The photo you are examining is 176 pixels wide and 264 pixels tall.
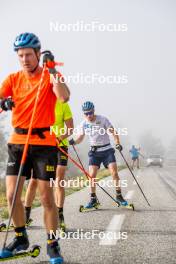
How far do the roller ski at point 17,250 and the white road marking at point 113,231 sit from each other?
1151mm

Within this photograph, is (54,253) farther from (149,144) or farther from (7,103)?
(149,144)

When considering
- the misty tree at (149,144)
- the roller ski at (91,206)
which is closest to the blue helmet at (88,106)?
the roller ski at (91,206)

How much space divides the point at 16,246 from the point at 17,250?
0.17 ft

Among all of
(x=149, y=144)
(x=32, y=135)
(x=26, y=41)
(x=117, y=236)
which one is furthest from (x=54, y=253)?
(x=149, y=144)

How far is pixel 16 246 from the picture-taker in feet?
15.1

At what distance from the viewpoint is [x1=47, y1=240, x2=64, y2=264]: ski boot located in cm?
432

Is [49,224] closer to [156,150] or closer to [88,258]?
[88,258]

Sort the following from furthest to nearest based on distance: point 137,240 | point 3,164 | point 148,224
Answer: point 3,164 < point 148,224 < point 137,240

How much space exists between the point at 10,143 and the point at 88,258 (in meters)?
1.59

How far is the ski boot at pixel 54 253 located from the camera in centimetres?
432

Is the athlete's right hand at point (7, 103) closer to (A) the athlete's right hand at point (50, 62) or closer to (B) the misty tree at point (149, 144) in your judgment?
(A) the athlete's right hand at point (50, 62)

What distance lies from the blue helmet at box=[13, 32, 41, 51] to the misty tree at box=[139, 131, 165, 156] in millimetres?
152248

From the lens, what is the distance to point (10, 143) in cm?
469

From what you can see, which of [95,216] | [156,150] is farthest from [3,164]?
[156,150]
